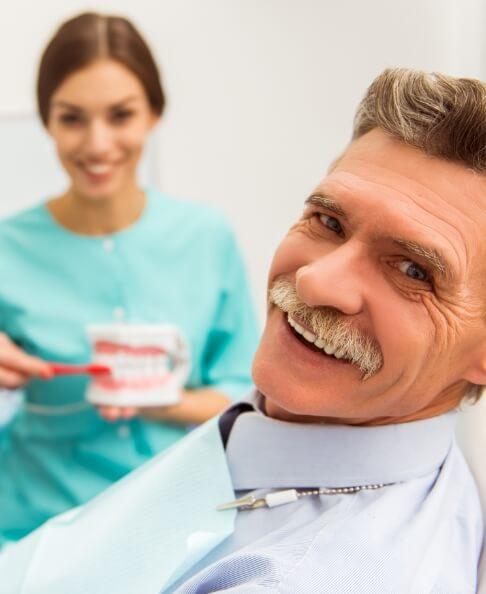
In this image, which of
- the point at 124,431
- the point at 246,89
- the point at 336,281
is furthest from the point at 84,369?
the point at 246,89

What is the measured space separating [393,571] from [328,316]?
0.26 meters

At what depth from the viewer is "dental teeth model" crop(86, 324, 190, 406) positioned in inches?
56.4

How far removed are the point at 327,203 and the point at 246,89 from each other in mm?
1720

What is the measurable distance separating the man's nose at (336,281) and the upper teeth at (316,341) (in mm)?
40

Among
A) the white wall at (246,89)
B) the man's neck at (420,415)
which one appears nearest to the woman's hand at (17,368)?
the man's neck at (420,415)

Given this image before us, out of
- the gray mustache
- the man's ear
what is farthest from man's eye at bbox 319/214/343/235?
the man's ear

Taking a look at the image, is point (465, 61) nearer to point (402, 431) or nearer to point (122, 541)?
point (402, 431)

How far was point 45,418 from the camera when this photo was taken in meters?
1.58

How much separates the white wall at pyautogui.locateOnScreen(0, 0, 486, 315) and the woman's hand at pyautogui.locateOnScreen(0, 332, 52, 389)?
99 centimetres

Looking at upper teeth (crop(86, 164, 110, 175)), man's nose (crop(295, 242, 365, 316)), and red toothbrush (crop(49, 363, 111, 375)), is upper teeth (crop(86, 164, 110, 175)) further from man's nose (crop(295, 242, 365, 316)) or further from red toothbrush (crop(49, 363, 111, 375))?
man's nose (crop(295, 242, 365, 316))

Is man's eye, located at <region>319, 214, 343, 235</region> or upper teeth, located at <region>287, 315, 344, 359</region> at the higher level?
man's eye, located at <region>319, 214, 343, 235</region>

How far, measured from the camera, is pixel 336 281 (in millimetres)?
832

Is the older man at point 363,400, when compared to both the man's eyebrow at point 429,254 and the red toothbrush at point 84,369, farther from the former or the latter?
the red toothbrush at point 84,369

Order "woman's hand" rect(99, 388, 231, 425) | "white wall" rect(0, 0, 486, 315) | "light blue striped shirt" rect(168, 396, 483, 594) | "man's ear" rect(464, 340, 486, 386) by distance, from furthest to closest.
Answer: "white wall" rect(0, 0, 486, 315)
"woman's hand" rect(99, 388, 231, 425)
"man's ear" rect(464, 340, 486, 386)
"light blue striped shirt" rect(168, 396, 483, 594)
